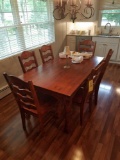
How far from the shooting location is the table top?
156cm

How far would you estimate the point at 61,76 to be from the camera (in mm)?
1857

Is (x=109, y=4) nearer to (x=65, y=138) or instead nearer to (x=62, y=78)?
(x=62, y=78)

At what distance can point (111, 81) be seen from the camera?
3230 millimetres

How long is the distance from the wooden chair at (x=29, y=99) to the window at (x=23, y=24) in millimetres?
1382

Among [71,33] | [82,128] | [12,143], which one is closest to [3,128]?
[12,143]

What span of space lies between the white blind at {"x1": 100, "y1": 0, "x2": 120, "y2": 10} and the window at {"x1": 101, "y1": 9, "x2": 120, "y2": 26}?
0.12 m

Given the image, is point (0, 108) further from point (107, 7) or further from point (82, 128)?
point (107, 7)

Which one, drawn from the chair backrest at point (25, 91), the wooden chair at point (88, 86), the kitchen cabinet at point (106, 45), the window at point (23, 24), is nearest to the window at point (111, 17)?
the kitchen cabinet at point (106, 45)

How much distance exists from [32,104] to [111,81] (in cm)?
231

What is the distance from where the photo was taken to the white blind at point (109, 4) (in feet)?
13.6

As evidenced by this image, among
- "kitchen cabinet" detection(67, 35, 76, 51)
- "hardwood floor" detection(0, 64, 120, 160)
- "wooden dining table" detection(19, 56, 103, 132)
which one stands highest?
"kitchen cabinet" detection(67, 35, 76, 51)

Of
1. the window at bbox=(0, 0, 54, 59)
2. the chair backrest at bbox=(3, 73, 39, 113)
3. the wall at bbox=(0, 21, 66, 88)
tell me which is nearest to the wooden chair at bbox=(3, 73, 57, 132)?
the chair backrest at bbox=(3, 73, 39, 113)

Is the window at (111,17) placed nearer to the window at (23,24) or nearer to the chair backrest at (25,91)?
the window at (23,24)

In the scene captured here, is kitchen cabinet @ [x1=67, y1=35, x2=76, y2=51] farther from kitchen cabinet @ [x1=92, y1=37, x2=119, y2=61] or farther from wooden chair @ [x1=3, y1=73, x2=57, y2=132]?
wooden chair @ [x1=3, y1=73, x2=57, y2=132]
